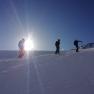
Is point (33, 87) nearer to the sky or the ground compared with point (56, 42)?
nearer to the ground

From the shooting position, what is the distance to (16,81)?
916 centimetres

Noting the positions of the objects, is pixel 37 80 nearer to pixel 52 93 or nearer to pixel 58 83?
pixel 58 83

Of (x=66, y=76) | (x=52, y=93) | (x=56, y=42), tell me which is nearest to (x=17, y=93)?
(x=52, y=93)

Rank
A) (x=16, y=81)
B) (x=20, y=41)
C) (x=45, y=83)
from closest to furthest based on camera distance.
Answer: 1. (x=45, y=83)
2. (x=16, y=81)
3. (x=20, y=41)

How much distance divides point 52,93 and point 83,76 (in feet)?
8.10

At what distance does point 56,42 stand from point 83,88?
23.8 m

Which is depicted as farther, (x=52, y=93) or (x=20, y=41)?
(x=20, y=41)

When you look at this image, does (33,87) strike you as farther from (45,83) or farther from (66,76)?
(66,76)

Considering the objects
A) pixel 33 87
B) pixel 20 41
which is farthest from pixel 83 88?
pixel 20 41

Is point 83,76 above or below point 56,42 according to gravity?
below

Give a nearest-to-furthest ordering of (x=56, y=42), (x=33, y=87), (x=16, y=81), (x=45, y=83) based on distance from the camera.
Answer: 1. (x=33, y=87)
2. (x=45, y=83)
3. (x=16, y=81)
4. (x=56, y=42)

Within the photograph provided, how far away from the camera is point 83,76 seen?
372 inches

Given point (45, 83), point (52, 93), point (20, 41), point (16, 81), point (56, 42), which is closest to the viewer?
point (52, 93)

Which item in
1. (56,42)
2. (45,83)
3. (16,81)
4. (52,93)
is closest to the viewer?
(52,93)
